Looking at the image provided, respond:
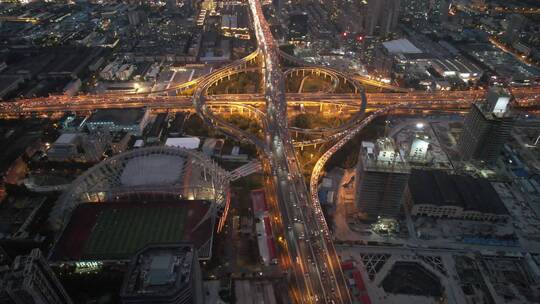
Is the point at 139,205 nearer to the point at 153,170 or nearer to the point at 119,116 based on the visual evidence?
the point at 153,170

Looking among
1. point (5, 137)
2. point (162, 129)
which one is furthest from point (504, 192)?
point (5, 137)

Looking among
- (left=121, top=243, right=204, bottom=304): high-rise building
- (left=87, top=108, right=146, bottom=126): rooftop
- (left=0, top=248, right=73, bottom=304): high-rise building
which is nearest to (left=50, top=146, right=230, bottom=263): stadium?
(left=0, top=248, right=73, bottom=304): high-rise building

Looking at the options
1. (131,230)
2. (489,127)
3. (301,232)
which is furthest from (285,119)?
(131,230)

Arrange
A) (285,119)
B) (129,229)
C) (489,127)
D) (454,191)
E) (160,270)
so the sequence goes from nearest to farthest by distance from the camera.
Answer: (160,270), (129,229), (454,191), (489,127), (285,119)

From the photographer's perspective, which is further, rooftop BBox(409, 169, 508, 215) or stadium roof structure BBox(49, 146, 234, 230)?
rooftop BBox(409, 169, 508, 215)

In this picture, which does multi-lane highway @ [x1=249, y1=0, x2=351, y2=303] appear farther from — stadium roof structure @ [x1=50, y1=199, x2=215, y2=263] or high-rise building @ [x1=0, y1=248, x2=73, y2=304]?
high-rise building @ [x1=0, y1=248, x2=73, y2=304]

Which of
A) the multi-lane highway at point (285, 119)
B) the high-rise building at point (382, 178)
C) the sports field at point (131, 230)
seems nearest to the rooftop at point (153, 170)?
the sports field at point (131, 230)
